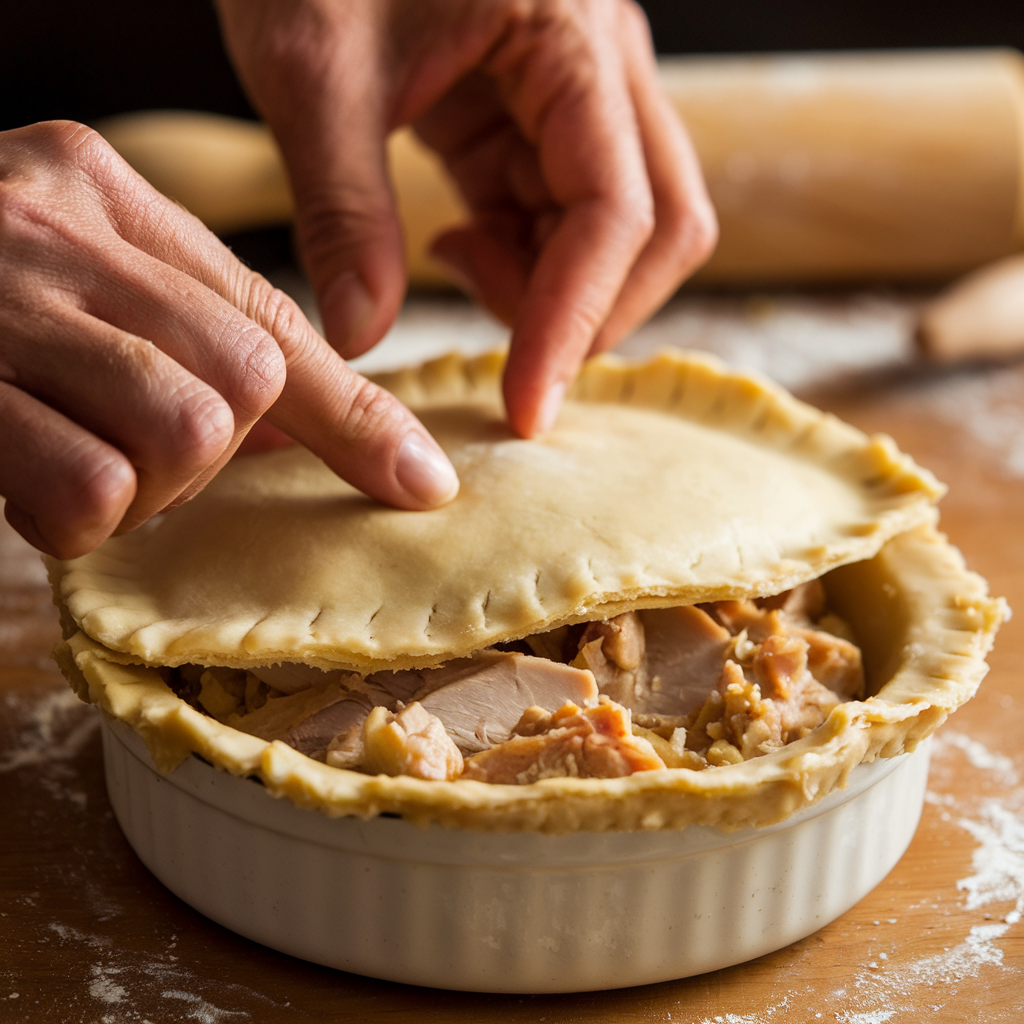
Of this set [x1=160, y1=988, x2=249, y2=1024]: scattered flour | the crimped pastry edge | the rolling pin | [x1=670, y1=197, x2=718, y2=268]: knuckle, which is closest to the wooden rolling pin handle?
the rolling pin

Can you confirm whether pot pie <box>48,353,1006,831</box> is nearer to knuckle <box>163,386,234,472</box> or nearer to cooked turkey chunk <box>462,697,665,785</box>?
cooked turkey chunk <box>462,697,665,785</box>

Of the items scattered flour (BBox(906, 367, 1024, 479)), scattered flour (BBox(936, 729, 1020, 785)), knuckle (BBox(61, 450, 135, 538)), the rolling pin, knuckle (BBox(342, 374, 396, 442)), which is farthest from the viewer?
the rolling pin

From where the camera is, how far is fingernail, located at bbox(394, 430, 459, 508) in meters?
1.62

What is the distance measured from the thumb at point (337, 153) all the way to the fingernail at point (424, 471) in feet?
1.66

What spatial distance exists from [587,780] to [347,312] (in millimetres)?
1061

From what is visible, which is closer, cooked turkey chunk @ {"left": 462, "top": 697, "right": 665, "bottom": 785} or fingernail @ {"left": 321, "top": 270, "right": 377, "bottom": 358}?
cooked turkey chunk @ {"left": 462, "top": 697, "right": 665, "bottom": 785}

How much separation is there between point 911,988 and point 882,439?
97cm

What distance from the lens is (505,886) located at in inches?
53.3

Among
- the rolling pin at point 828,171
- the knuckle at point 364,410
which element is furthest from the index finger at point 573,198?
the rolling pin at point 828,171

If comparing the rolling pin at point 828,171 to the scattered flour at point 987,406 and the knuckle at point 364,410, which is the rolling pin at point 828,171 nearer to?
the scattered flour at point 987,406

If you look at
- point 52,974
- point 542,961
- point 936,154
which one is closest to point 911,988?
point 542,961

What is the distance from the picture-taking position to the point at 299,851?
141cm

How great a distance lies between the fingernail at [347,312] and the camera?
206 cm

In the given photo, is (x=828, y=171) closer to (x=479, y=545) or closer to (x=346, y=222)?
(x=346, y=222)
